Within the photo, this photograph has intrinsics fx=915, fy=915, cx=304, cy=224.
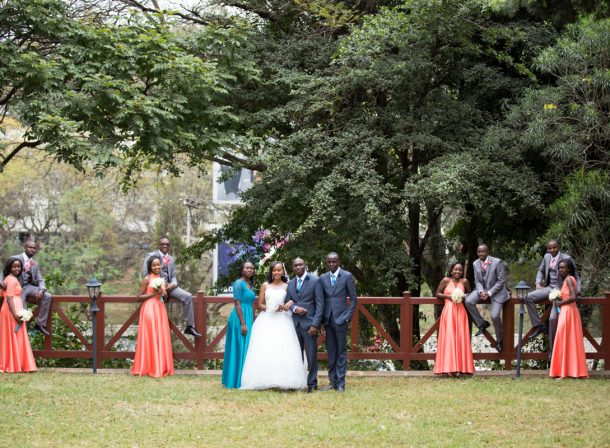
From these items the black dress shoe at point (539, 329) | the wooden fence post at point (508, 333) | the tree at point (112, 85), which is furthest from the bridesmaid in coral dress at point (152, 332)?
the black dress shoe at point (539, 329)

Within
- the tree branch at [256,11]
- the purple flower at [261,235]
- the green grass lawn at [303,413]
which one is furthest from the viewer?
the purple flower at [261,235]

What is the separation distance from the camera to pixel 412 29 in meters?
17.9

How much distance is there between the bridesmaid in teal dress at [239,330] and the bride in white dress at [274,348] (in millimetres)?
283

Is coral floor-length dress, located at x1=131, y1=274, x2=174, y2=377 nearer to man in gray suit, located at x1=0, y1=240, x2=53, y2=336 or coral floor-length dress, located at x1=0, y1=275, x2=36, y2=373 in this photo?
coral floor-length dress, located at x1=0, y1=275, x2=36, y2=373

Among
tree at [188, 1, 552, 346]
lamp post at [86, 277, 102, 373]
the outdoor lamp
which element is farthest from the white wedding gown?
tree at [188, 1, 552, 346]

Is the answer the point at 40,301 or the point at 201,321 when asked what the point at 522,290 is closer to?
the point at 201,321

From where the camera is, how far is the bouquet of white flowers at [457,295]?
47.4 feet

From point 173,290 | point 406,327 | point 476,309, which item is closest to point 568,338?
point 476,309

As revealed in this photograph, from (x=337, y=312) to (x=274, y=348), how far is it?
3.36ft

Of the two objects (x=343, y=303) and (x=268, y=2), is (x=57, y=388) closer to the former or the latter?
(x=343, y=303)

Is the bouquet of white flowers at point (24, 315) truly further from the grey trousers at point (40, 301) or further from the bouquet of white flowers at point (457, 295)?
the bouquet of white flowers at point (457, 295)

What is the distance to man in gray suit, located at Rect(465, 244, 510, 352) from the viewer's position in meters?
14.8

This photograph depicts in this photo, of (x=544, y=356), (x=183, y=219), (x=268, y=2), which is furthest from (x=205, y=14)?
(x=183, y=219)

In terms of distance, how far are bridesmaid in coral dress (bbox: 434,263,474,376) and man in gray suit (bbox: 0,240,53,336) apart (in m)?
6.58
